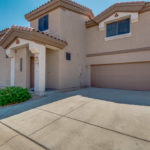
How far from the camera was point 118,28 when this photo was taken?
325 inches

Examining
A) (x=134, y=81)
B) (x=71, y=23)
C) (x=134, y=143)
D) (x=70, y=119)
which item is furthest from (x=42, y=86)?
(x=134, y=81)

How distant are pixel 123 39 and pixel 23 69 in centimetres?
804

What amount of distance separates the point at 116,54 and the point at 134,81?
2.59 m

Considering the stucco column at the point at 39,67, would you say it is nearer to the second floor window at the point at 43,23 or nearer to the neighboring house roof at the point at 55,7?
the second floor window at the point at 43,23

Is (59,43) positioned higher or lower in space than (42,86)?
higher

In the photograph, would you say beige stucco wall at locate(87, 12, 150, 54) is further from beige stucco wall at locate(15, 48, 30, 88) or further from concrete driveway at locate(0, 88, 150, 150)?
concrete driveway at locate(0, 88, 150, 150)

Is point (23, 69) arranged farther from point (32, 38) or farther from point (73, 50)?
point (73, 50)

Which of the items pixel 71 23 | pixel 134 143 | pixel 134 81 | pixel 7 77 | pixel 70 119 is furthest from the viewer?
pixel 7 77

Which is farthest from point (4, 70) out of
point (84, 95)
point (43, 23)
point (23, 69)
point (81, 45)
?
point (84, 95)

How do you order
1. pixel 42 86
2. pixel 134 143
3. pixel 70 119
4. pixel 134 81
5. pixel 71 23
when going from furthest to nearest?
1. pixel 71 23
2. pixel 134 81
3. pixel 42 86
4. pixel 70 119
5. pixel 134 143

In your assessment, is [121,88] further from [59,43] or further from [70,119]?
[70,119]

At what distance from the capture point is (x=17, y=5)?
27.7 ft

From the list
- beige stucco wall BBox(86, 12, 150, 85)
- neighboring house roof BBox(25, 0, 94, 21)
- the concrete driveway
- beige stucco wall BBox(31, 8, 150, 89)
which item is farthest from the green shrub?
neighboring house roof BBox(25, 0, 94, 21)

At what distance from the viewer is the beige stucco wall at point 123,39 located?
734 cm
